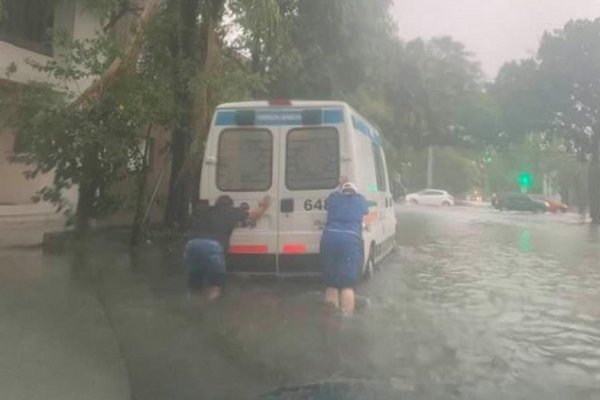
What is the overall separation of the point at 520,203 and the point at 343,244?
42.8 m

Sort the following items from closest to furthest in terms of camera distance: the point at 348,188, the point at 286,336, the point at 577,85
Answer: the point at 286,336 < the point at 348,188 < the point at 577,85

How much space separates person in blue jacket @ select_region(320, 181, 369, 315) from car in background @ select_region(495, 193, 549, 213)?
42.1 metres

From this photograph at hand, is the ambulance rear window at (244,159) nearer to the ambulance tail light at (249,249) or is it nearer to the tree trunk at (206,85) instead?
the ambulance tail light at (249,249)

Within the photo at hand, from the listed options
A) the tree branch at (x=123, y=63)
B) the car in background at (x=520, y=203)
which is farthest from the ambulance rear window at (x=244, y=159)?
the car in background at (x=520, y=203)

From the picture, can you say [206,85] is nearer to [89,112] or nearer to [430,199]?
[89,112]

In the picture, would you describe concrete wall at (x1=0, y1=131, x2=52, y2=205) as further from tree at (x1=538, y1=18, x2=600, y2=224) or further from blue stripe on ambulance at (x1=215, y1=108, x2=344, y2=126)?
tree at (x1=538, y1=18, x2=600, y2=224)

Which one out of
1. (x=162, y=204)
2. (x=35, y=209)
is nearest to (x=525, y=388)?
(x=162, y=204)

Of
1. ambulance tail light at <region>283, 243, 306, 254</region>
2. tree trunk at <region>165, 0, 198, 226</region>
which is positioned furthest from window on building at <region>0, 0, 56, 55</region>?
ambulance tail light at <region>283, 243, 306, 254</region>

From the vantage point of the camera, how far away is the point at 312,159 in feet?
31.3

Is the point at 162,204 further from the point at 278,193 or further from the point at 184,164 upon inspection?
the point at 278,193

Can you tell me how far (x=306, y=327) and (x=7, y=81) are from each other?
8872 mm

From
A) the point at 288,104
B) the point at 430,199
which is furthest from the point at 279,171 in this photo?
the point at 430,199

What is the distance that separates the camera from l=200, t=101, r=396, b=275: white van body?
9445 mm

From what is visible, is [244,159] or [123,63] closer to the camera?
[244,159]
